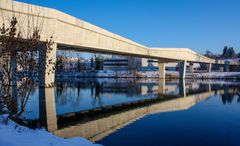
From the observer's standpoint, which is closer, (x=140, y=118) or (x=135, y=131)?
(x=135, y=131)

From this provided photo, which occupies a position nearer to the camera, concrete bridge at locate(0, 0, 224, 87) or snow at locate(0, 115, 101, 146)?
snow at locate(0, 115, 101, 146)

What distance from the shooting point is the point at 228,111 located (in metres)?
19.2

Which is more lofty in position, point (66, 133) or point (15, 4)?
point (15, 4)

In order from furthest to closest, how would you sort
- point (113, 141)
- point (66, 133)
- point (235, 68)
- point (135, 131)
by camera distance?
point (235, 68)
point (135, 131)
point (66, 133)
point (113, 141)

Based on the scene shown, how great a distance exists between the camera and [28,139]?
25.3ft

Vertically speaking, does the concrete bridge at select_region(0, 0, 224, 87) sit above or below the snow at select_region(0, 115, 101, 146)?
above

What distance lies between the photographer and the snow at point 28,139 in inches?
284

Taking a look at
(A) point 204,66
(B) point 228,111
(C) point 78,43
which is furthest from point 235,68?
(B) point 228,111

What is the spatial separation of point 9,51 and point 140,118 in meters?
9.02

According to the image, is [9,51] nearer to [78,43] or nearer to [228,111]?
[228,111]

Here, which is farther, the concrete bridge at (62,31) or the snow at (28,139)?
the concrete bridge at (62,31)

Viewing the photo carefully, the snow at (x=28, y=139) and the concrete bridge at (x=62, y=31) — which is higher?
the concrete bridge at (x=62, y=31)

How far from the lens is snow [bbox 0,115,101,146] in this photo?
23.6 ft

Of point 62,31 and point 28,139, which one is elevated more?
point 62,31
